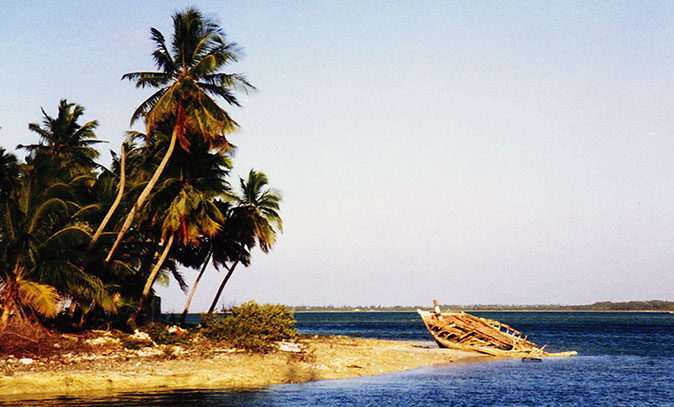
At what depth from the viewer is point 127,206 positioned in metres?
29.7

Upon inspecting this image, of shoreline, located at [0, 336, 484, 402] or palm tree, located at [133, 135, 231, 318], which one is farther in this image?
palm tree, located at [133, 135, 231, 318]

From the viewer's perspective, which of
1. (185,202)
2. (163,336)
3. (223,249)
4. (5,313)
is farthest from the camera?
(223,249)

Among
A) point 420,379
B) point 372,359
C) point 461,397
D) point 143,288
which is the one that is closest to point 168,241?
point 143,288

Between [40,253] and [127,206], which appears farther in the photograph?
[127,206]

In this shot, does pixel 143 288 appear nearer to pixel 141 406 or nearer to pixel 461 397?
pixel 141 406

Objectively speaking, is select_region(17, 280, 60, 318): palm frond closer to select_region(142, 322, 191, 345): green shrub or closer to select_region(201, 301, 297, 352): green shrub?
select_region(142, 322, 191, 345): green shrub

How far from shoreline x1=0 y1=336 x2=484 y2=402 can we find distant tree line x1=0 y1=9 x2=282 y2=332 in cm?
269

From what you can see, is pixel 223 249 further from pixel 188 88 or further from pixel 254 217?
pixel 188 88

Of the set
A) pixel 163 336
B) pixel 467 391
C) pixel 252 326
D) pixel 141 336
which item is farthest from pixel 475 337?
pixel 141 336

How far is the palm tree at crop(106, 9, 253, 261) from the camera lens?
27.5 metres

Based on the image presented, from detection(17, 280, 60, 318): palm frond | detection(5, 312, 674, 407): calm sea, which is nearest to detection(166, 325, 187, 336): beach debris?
detection(17, 280, 60, 318): palm frond

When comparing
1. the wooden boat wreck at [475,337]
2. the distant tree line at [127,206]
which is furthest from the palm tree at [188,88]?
the wooden boat wreck at [475,337]

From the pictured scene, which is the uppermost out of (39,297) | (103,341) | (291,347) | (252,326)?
(39,297)

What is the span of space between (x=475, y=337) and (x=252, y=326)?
17.9 metres
